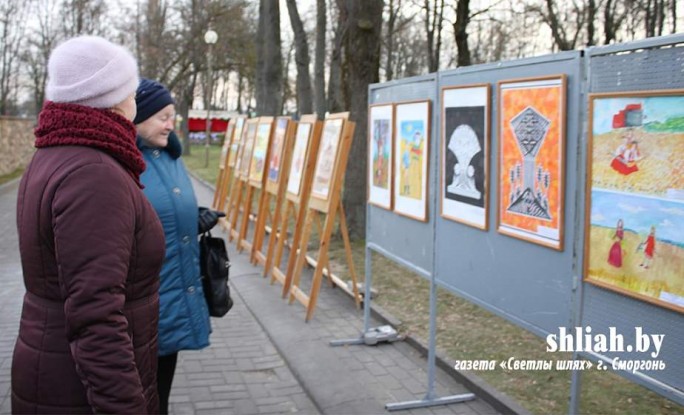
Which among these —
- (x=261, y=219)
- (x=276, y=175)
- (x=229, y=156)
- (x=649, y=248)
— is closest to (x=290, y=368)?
(x=649, y=248)

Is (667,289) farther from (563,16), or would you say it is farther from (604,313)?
(563,16)

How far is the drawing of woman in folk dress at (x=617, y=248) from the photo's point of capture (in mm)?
3027

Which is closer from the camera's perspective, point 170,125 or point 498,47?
point 170,125

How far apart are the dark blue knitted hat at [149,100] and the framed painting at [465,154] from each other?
5.35 ft

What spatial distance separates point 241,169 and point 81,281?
32.1 ft

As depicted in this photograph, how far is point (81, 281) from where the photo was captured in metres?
1.95

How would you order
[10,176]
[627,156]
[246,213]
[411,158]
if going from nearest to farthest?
[627,156], [411,158], [246,213], [10,176]

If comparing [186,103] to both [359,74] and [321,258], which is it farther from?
[321,258]

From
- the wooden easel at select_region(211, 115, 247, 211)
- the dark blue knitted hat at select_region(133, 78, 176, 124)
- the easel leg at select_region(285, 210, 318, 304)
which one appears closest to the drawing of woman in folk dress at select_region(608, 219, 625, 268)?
the dark blue knitted hat at select_region(133, 78, 176, 124)

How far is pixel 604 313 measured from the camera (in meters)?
3.21

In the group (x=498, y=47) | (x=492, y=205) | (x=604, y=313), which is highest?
Answer: (x=498, y=47)

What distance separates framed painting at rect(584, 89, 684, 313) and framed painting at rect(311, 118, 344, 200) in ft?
12.3

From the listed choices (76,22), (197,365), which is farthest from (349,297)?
(76,22)

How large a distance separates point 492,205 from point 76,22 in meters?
38.3
